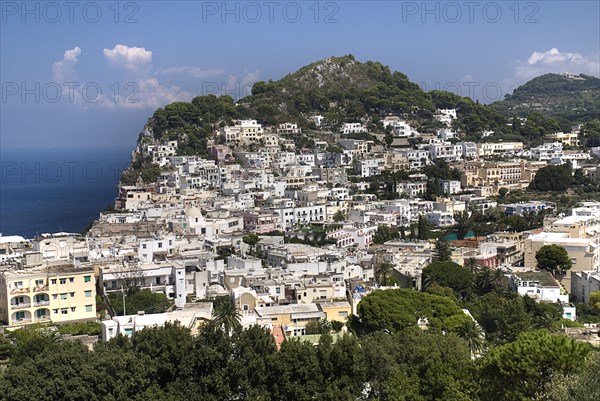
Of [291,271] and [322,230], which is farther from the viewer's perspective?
[322,230]

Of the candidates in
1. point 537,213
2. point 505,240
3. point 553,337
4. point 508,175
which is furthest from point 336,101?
point 553,337

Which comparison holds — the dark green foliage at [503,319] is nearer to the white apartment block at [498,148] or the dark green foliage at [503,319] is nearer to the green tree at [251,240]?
the green tree at [251,240]

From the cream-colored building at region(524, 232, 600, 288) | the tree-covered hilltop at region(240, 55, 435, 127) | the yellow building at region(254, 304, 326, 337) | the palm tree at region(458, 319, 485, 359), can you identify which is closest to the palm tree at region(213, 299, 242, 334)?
the yellow building at region(254, 304, 326, 337)

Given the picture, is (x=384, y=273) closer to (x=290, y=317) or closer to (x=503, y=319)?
(x=503, y=319)

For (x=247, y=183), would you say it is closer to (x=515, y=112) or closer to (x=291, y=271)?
(x=291, y=271)

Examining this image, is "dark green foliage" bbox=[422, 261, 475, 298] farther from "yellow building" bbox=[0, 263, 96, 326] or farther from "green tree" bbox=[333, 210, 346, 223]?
"green tree" bbox=[333, 210, 346, 223]

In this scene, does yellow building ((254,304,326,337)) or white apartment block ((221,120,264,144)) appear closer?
yellow building ((254,304,326,337))
